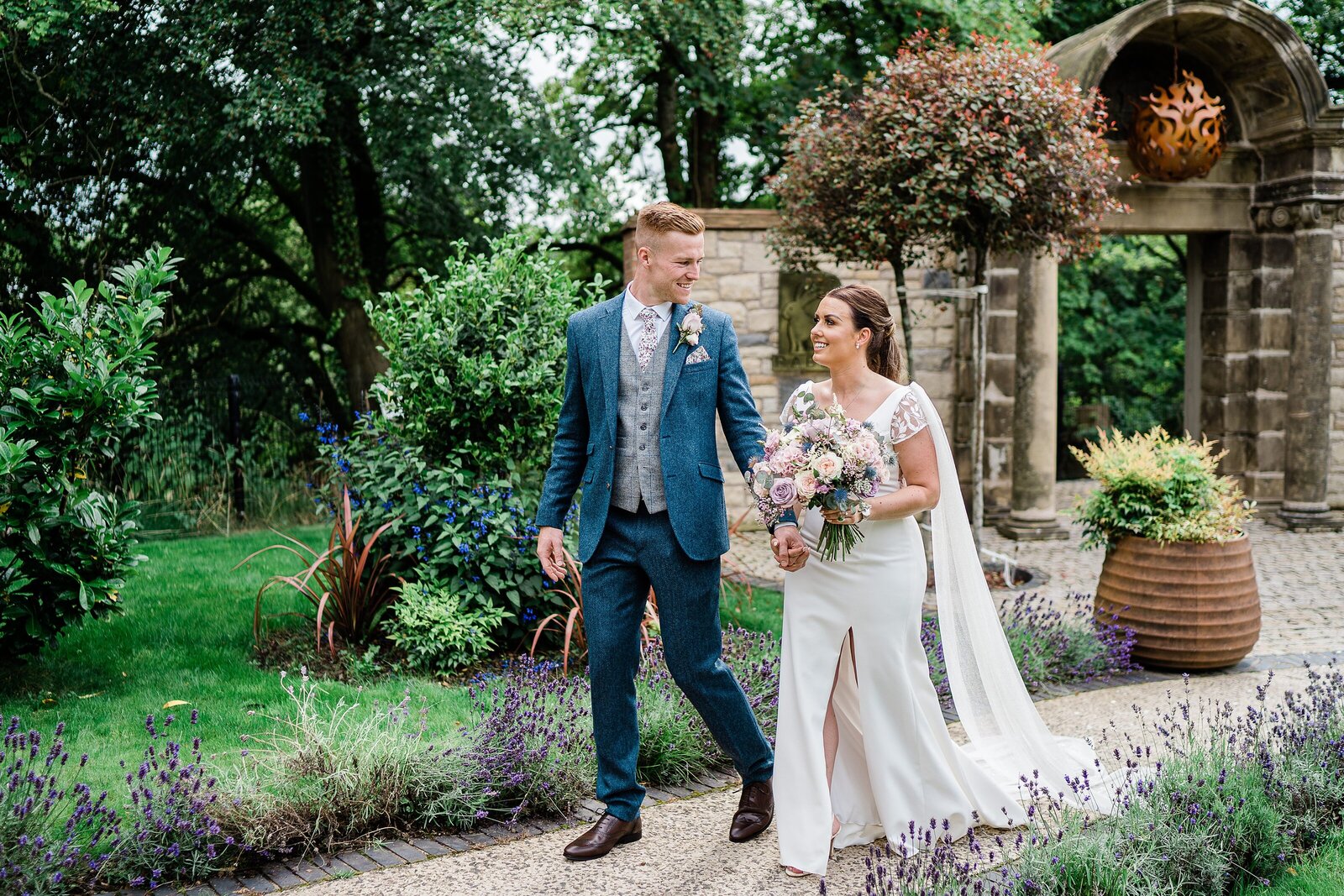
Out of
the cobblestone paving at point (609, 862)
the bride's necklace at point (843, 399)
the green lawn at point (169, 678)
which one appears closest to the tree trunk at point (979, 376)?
the green lawn at point (169, 678)

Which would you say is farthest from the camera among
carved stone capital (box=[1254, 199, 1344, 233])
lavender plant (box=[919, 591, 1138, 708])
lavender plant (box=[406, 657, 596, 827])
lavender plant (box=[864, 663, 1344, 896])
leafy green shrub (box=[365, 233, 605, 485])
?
carved stone capital (box=[1254, 199, 1344, 233])

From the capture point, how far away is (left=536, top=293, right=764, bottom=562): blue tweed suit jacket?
353 centimetres

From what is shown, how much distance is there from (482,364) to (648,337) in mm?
2432

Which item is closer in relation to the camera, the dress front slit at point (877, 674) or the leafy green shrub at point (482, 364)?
the dress front slit at point (877, 674)

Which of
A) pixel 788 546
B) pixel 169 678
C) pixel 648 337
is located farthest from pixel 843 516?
pixel 169 678

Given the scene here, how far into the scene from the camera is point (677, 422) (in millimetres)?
3551

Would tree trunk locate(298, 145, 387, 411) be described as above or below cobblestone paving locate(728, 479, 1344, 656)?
above

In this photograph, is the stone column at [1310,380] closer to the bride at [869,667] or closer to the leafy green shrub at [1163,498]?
the leafy green shrub at [1163,498]

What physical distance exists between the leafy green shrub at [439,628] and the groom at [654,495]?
81.3 inches

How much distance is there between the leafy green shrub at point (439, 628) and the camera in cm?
555

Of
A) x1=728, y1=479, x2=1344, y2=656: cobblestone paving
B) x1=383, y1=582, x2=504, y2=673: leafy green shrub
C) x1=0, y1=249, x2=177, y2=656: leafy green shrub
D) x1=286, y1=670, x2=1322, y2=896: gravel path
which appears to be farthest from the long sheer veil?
x1=0, y1=249, x2=177, y2=656: leafy green shrub

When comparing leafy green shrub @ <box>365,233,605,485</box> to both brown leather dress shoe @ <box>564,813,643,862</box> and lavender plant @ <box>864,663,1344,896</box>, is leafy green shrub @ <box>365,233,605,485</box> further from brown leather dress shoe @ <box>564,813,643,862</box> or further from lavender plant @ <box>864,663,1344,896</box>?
lavender plant @ <box>864,663,1344,896</box>

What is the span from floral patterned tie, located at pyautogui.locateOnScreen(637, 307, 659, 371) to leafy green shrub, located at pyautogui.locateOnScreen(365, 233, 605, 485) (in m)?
2.35

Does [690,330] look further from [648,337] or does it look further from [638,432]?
[638,432]
